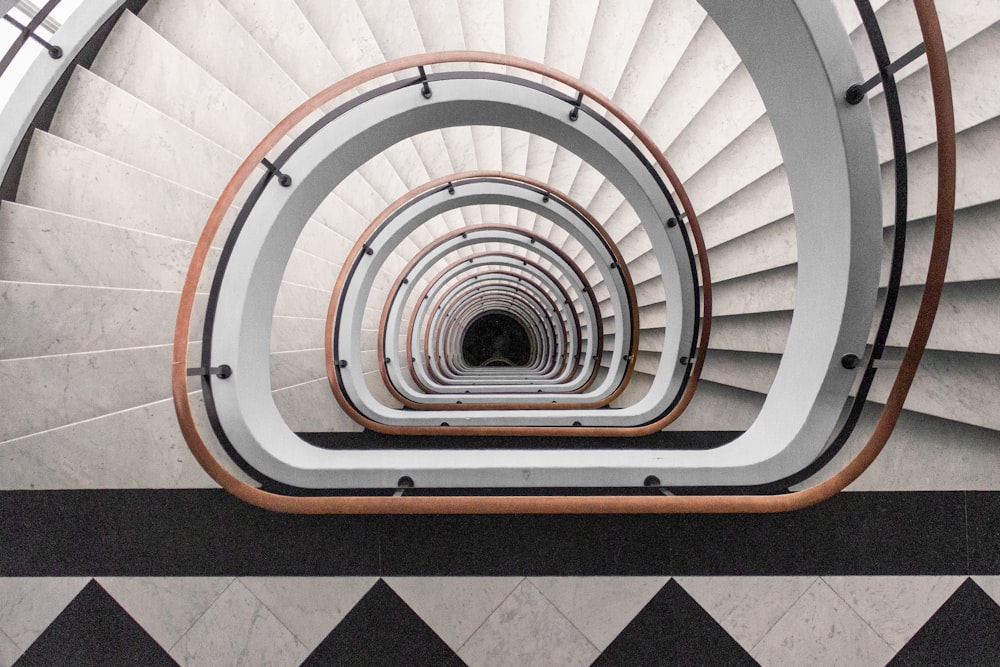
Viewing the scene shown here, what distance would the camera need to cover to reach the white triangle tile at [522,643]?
1.84 m

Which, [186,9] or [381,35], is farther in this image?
[381,35]

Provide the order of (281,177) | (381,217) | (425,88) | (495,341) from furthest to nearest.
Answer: (495,341)
(381,217)
(425,88)
(281,177)

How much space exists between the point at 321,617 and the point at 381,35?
11.9ft

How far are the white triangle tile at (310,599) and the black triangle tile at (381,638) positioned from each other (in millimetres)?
32

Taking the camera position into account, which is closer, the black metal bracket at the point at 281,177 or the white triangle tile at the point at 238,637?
the white triangle tile at the point at 238,637

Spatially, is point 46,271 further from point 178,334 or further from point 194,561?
point 194,561

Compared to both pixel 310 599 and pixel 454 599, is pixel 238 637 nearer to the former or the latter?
pixel 310 599

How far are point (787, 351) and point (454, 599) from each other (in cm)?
156

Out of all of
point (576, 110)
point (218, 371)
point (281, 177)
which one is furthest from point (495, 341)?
point (218, 371)

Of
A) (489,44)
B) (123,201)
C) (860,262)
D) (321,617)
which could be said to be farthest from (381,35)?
(321,617)

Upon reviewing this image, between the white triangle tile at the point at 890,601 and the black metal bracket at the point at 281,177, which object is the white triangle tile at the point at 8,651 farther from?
the white triangle tile at the point at 890,601

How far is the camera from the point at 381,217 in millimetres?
3607

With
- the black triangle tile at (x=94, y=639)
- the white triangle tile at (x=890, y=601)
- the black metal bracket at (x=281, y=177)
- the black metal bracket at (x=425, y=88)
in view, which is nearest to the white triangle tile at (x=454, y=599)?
the black triangle tile at (x=94, y=639)

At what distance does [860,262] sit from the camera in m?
1.57
